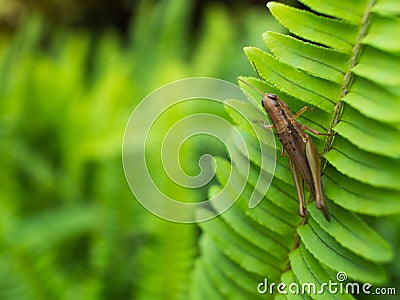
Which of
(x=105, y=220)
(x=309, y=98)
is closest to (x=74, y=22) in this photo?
(x=105, y=220)

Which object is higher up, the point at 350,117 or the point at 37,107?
the point at 37,107

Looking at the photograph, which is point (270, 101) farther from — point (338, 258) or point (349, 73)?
point (338, 258)

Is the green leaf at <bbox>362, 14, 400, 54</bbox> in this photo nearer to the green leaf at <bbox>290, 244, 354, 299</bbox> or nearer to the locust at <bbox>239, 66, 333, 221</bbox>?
the locust at <bbox>239, 66, 333, 221</bbox>

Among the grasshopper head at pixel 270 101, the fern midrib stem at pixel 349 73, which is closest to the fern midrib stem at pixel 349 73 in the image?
the fern midrib stem at pixel 349 73

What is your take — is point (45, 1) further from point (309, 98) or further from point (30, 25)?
point (309, 98)

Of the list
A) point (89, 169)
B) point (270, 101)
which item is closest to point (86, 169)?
point (89, 169)

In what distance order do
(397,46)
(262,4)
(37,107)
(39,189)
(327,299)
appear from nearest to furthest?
(397,46), (327,299), (39,189), (37,107), (262,4)

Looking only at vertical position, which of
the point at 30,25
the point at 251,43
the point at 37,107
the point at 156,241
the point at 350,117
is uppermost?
the point at 30,25
